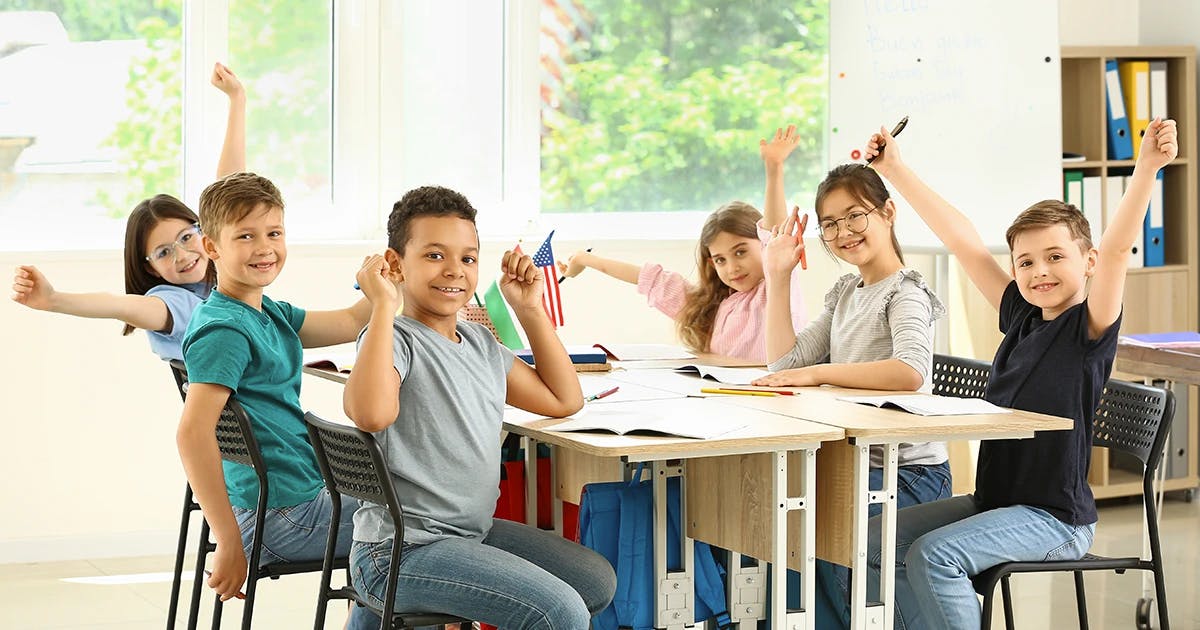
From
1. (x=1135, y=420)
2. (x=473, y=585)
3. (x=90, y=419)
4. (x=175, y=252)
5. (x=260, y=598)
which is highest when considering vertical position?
(x=175, y=252)

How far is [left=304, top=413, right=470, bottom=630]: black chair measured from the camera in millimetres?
2062

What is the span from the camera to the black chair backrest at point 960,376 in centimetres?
296

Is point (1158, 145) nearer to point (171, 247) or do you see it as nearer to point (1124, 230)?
point (1124, 230)

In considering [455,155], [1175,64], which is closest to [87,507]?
[455,155]

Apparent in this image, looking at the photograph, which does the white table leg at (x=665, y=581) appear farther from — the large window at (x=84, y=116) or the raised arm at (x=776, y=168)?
the large window at (x=84, y=116)

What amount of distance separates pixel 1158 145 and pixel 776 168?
123cm

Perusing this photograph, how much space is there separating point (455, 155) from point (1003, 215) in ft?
6.04

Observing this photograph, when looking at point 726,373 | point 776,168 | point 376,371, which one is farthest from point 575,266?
point 376,371

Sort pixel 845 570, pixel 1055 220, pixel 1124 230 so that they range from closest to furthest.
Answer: pixel 1124 230, pixel 1055 220, pixel 845 570

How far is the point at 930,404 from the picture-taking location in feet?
7.96

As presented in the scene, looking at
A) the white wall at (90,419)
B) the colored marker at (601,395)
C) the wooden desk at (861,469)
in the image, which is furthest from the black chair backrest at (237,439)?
the white wall at (90,419)

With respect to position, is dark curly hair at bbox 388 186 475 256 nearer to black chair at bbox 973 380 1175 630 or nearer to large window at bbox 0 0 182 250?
black chair at bbox 973 380 1175 630

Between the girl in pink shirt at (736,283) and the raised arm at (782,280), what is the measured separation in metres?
0.39

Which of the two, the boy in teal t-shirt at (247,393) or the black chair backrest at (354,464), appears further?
the boy in teal t-shirt at (247,393)
